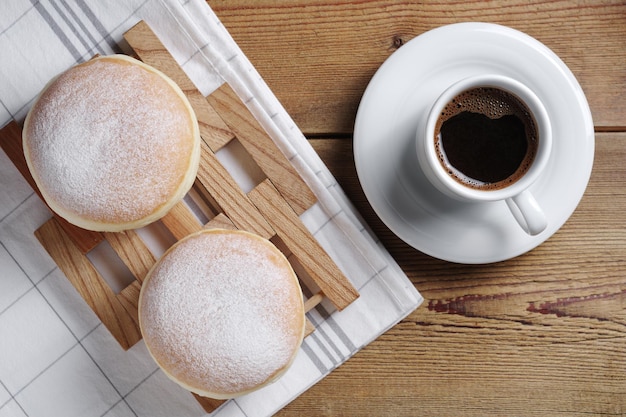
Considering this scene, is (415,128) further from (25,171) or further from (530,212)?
(25,171)

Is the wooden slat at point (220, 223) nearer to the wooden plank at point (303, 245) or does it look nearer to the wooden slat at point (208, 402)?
the wooden plank at point (303, 245)

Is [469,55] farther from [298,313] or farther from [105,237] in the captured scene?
[105,237]

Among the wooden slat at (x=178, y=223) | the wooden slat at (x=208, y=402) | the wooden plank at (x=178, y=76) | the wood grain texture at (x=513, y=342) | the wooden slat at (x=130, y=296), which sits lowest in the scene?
the wood grain texture at (x=513, y=342)

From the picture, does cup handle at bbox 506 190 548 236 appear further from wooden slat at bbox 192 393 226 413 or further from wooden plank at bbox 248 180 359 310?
wooden slat at bbox 192 393 226 413

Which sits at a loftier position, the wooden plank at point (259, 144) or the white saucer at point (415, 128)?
the wooden plank at point (259, 144)

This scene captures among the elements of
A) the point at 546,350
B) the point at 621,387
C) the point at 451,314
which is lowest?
the point at 621,387

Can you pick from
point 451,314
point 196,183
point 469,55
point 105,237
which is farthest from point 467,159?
point 105,237

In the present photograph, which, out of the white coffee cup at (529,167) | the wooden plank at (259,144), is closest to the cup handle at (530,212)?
the white coffee cup at (529,167)

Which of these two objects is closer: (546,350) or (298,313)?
(298,313)
